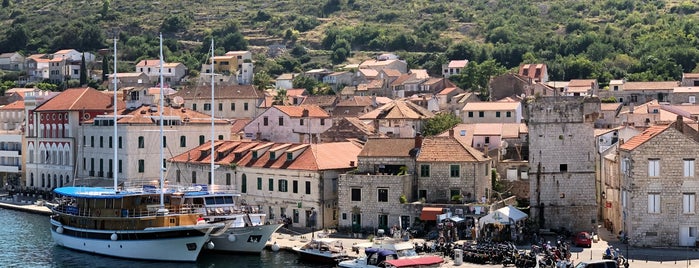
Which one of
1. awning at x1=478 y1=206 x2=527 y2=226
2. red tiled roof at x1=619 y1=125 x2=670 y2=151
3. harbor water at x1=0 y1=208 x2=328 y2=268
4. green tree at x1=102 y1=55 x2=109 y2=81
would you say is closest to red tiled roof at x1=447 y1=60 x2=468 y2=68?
green tree at x1=102 y1=55 x2=109 y2=81

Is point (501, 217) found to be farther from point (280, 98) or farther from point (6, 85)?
point (6, 85)

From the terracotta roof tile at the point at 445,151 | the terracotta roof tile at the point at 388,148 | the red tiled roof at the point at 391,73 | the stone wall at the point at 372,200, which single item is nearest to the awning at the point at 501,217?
the stone wall at the point at 372,200

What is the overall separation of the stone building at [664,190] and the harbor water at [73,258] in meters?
16.3

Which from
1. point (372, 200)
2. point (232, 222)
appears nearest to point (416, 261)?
point (372, 200)

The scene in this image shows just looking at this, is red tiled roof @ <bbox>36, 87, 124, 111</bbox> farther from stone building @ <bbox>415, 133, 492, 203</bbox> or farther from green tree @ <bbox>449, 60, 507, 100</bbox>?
green tree @ <bbox>449, 60, 507, 100</bbox>

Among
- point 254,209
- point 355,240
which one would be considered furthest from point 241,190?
point 355,240

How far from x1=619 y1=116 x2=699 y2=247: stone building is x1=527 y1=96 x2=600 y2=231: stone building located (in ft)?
17.5

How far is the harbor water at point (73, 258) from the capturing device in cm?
5599

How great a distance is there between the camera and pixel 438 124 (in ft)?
303

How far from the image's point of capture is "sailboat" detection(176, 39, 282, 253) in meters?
58.4

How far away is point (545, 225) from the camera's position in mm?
59250

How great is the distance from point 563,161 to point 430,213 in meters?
7.84

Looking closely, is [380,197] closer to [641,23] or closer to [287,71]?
[287,71]

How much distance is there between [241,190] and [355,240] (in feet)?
41.8
